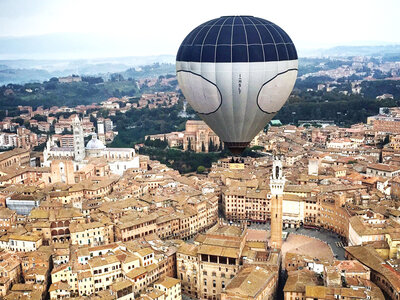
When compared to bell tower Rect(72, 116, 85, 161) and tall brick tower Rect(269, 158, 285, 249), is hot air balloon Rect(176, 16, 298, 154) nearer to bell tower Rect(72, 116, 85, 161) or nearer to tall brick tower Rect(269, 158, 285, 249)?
tall brick tower Rect(269, 158, 285, 249)

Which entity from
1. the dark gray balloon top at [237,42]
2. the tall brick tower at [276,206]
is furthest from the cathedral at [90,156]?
the dark gray balloon top at [237,42]

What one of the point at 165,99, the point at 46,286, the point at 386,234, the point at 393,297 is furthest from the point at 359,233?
the point at 165,99

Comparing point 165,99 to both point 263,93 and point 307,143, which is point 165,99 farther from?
point 263,93

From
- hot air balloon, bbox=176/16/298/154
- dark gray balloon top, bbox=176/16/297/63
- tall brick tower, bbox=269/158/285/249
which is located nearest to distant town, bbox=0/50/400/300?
tall brick tower, bbox=269/158/285/249

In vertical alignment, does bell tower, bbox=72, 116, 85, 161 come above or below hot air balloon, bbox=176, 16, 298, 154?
below

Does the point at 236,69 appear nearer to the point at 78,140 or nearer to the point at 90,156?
the point at 78,140

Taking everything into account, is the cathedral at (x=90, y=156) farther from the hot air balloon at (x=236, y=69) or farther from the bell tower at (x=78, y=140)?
the hot air balloon at (x=236, y=69)

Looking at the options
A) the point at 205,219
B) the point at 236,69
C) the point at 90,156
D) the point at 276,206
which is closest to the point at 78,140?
the point at 90,156

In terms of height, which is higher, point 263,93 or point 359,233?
point 263,93
